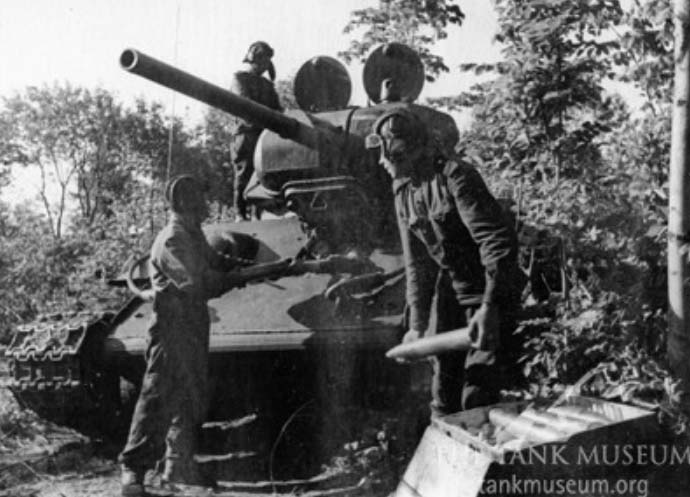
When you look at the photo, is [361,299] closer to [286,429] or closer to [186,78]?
[286,429]

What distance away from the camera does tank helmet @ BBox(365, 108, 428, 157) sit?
15.4 ft

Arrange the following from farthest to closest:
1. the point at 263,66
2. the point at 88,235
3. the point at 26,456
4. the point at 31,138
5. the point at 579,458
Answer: the point at 31,138 < the point at 88,235 < the point at 263,66 < the point at 26,456 < the point at 579,458

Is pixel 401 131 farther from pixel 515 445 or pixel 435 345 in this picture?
pixel 515 445

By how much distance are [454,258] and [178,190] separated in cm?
228

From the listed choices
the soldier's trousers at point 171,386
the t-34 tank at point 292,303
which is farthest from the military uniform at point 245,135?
the soldier's trousers at point 171,386

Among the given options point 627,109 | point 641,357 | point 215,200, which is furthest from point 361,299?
point 215,200

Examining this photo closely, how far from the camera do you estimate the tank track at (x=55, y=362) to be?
6531 mm

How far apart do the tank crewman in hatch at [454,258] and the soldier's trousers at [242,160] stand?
149 inches

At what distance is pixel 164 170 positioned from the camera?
134 ft

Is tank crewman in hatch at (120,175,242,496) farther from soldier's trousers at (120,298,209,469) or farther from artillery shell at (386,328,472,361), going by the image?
artillery shell at (386,328,472,361)

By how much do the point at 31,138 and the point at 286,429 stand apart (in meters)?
34.8

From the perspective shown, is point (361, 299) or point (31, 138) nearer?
point (361, 299)

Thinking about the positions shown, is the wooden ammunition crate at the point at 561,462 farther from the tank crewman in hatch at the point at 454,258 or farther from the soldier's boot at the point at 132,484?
the soldier's boot at the point at 132,484

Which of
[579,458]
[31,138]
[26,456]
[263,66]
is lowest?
[26,456]
